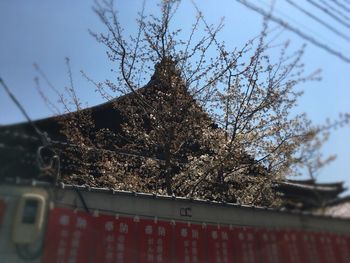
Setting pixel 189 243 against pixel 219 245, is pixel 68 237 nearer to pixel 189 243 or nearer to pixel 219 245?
pixel 189 243

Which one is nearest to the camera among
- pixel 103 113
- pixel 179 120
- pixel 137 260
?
pixel 137 260

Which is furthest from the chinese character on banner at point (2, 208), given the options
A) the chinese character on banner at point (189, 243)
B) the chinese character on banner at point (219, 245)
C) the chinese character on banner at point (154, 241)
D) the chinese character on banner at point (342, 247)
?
the chinese character on banner at point (342, 247)

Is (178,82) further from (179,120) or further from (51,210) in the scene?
(51,210)

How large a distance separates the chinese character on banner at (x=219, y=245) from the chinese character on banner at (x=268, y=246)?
1.81 feet

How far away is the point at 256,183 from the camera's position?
7949 mm

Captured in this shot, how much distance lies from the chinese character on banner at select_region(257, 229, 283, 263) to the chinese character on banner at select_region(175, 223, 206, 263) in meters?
1.00

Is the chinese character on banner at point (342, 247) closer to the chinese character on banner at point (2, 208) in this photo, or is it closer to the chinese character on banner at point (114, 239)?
the chinese character on banner at point (114, 239)

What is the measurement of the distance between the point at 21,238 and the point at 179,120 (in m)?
4.24

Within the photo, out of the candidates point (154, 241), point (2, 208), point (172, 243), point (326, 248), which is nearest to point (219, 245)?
point (172, 243)

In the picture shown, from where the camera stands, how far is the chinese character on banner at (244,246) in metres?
5.88

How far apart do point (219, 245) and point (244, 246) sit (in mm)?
444

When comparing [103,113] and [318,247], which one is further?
[103,113]

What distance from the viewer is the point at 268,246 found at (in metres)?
6.07

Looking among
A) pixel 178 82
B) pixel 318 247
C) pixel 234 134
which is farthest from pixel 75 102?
pixel 318 247
